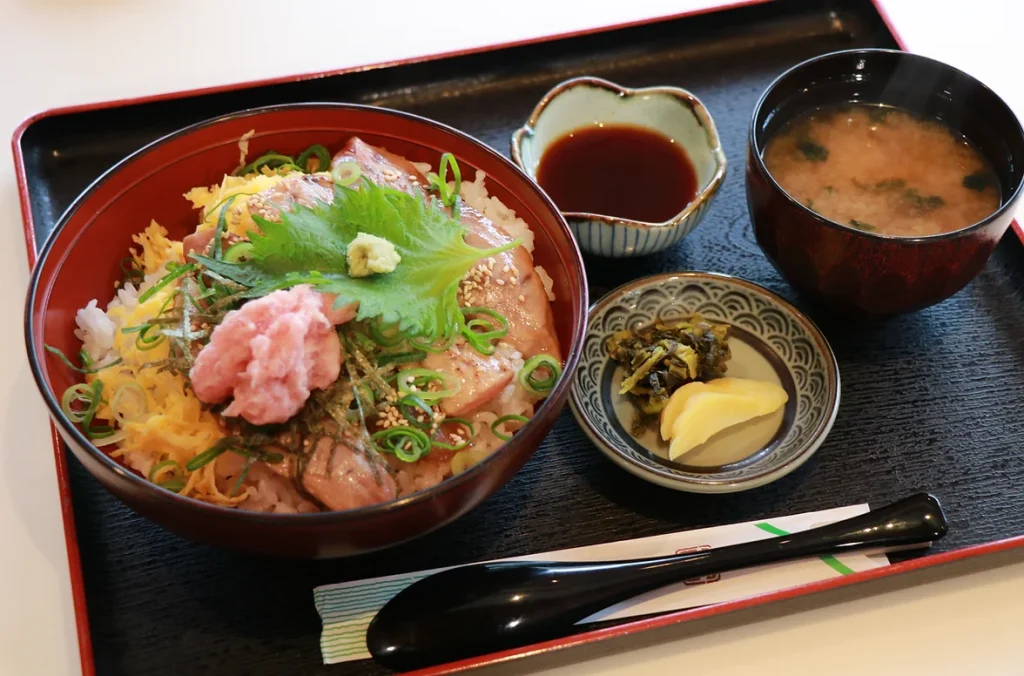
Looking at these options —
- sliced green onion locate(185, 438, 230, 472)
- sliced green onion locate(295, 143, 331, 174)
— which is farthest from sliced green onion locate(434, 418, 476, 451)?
sliced green onion locate(295, 143, 331, 174)

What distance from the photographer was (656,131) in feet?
7.86

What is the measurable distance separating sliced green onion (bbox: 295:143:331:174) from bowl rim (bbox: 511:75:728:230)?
461 mm

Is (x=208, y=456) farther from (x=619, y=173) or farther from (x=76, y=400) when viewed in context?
(x=619, y=173)

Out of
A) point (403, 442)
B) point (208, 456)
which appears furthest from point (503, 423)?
point (208, 456)

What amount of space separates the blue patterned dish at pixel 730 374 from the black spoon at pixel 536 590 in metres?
0.15

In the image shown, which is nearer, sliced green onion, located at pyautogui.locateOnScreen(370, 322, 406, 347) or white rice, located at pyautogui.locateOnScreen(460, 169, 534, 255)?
sliced green onion, located at pyautogui.locateOnScreen(370, 322, 406, 347)

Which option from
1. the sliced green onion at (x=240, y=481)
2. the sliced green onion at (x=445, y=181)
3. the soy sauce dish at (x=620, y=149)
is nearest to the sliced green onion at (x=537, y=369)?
the sliced green onion at (x=445, y=181)

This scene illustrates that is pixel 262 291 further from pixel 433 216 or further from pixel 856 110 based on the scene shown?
pixel 856 110

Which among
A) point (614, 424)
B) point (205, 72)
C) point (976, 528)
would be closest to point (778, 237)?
point (614, 424)

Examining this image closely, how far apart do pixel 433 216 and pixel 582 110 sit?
81cm

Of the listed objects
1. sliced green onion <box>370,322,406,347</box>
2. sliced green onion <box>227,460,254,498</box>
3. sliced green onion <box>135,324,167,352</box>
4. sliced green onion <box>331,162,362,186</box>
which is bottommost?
sliced green onion <box>227,460,254,498</box>

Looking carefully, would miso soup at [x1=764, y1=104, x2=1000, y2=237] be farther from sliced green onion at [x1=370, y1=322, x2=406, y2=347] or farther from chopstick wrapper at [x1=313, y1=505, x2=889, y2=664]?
sliced green onion at [x1=370, y1=322, x2=406, y2=347]

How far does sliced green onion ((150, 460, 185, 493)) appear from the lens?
1.53 meters

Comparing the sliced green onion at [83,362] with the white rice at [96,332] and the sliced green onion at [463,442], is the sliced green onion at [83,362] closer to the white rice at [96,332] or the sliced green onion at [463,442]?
the white rice at [96,332]
